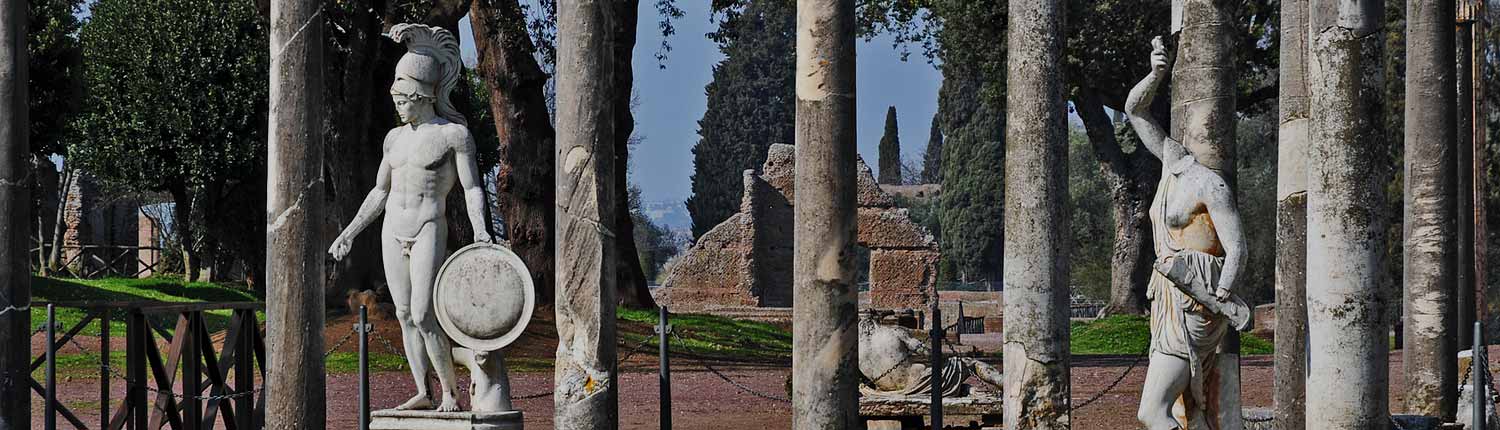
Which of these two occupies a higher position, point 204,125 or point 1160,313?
point 204,125

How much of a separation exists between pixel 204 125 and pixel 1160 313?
26.7 m

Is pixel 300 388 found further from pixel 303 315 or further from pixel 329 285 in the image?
pixel 329 285

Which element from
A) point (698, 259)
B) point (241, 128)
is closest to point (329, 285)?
point (241, 128)

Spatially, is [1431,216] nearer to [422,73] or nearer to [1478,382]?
[1478,382]

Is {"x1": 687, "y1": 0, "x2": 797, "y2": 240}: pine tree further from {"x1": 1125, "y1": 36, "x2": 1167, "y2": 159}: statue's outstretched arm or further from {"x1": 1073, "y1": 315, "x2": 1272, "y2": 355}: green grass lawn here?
{"x1": 1125, "y1": 36, "x2": 1167, "y2": 159}: statue's outstretched arm

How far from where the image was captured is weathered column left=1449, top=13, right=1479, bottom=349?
15242mm

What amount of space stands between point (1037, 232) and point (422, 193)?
11.5ft

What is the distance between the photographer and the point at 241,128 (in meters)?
32.5

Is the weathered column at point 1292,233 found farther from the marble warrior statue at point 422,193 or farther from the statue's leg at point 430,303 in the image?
the statue's leg at point 430,303

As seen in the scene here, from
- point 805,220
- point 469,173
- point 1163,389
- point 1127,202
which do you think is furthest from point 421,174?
point 1127,202

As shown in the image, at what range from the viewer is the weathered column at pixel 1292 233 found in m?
9.86

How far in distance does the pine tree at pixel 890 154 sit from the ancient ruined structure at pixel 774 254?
2906 centimetres

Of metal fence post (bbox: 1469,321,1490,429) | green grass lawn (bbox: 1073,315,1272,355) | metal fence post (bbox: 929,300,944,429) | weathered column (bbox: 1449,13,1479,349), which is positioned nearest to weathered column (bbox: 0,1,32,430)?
metal fence post (bbox: 929,300,944,429)

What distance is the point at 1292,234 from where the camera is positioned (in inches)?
394
